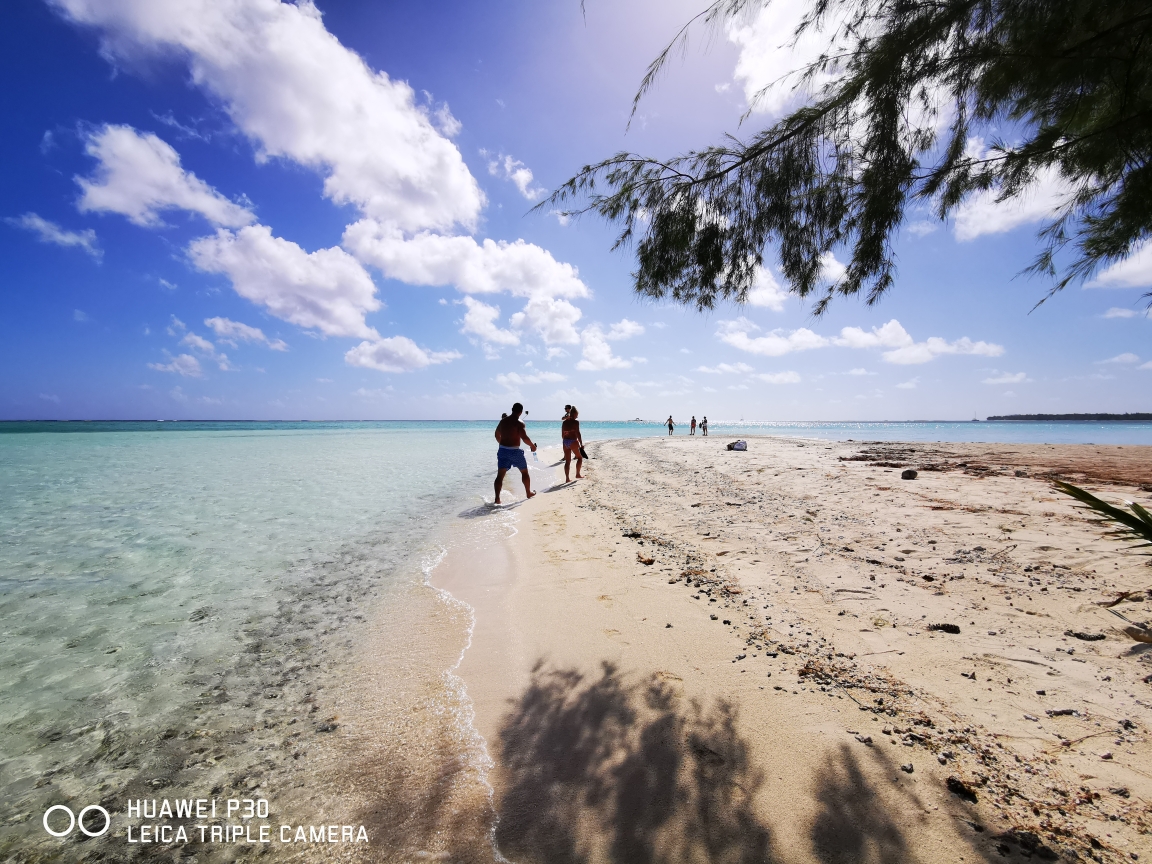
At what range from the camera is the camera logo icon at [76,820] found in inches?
85.0

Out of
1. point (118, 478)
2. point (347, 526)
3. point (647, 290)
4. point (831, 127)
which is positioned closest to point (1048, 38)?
point (831, 127)

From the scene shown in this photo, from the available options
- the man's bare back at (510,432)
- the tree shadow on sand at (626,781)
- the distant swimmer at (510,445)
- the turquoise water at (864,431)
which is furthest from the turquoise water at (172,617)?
the turquoise water at (864,431)

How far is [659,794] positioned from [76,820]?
9.76ft

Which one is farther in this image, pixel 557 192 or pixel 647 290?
pixel 647 290

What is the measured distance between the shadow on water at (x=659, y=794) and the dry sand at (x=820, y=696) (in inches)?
0.4

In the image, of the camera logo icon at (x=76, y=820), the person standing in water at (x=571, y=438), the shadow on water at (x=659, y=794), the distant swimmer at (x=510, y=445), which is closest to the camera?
the shadow on water at (x=659, y=794)

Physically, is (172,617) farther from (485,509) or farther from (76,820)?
(485,509)

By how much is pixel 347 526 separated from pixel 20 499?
360 inches

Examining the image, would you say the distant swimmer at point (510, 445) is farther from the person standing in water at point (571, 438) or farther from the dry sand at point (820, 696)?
the dry sand at point (820, 696)

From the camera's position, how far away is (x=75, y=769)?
A: 8.43 ft

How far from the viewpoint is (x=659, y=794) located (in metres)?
2.14

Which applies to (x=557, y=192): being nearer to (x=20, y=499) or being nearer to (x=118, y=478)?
(x=20, y=499)

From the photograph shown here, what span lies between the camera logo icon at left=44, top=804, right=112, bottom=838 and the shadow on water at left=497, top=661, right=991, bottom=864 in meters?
1.96

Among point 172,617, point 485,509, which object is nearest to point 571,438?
point 485,509
